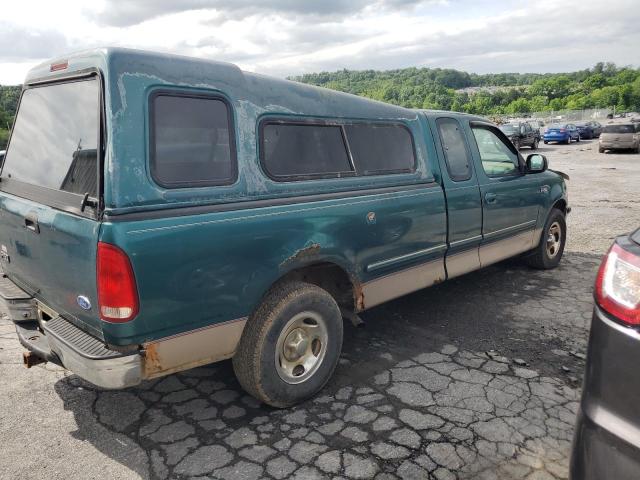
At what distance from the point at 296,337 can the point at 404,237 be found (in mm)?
1199

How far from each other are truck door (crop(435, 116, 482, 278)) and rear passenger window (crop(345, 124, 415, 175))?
0.43 metres

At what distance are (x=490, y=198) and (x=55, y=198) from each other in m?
3.66

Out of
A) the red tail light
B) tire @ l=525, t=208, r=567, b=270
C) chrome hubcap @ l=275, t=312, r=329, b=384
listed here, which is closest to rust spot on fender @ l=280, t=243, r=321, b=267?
chrome hubcap @ l=275, t=312, r=329, b=384

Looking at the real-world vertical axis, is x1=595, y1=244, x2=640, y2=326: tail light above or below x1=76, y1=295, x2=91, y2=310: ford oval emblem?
above

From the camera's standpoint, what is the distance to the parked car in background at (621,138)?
2348cm

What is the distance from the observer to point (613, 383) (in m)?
1.61

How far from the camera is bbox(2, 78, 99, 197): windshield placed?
8.64 ft

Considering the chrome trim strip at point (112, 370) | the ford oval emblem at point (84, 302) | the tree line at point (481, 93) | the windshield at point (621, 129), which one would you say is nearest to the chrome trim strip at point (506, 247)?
the chrome trim strip at point (112, 370)

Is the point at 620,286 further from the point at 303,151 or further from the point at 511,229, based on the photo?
the point at 511,229

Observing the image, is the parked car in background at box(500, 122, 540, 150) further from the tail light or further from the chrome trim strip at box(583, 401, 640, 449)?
the chrome trim strip at box(583, 401, 640, 449)

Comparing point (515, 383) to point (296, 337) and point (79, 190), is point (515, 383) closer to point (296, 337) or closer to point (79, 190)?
point (296, 337)

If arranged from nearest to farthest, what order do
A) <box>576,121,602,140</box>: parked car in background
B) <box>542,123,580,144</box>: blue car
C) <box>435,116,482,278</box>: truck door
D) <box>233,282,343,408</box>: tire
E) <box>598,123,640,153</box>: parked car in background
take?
<box>233,282,343,408</box>: tire, <box>435,116,482,278</box>: truck door, <box>598,123,640,153</box>: parked car in background, <box>542,123,580,144</box>: blue car, <box>576,121,602,140</box>: parked car in background

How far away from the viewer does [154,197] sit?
2.49 meters

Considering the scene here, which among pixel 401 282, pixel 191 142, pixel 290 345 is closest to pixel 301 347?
pixel 290 345
